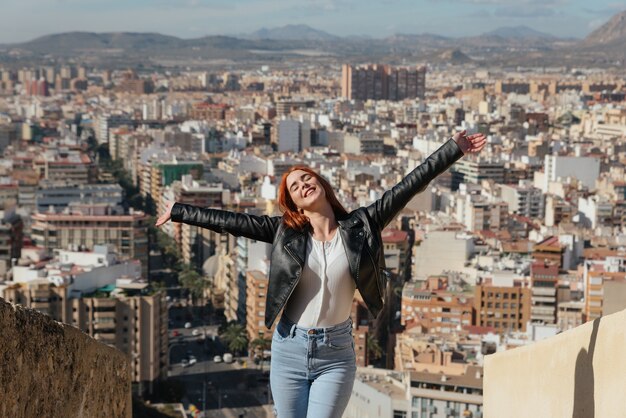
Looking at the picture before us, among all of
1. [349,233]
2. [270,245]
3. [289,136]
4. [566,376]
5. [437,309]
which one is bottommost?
[289,136]

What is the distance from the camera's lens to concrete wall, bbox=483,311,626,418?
8.95 feet

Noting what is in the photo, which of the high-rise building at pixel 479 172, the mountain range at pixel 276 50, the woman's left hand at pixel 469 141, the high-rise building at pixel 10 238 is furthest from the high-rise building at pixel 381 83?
the woman's left hand at pixel 469 141

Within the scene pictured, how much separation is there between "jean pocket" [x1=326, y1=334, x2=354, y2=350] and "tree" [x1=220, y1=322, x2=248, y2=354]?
1982 cm

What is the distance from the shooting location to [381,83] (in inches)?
3661

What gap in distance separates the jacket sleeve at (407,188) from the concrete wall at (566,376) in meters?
0.42

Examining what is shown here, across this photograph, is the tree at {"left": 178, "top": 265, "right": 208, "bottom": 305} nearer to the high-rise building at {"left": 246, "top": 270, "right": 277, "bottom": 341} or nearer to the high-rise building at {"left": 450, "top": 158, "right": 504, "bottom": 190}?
the high-rise building at {"left": 246, "top": 270, "right": 277, "bottom": 341}

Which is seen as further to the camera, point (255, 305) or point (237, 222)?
point (255, 305)

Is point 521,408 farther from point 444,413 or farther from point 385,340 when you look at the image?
point 385,340

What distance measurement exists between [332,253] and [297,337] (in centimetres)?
18

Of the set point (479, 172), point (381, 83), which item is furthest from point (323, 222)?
point (381, 83)

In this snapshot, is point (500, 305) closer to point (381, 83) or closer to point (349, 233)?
point (349, 233)

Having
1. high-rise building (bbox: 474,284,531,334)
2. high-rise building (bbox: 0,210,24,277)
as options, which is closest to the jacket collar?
high-rise building (bbox: 474,284,531,334)

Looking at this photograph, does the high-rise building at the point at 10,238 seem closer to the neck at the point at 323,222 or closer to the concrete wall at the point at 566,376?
the concrete wall at the point at 566,376

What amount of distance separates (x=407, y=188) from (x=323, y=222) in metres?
0.19
